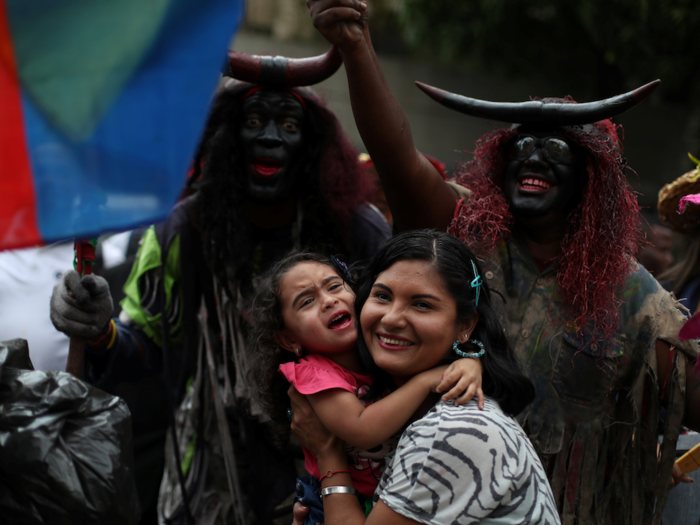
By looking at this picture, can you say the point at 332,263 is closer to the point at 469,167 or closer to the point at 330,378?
the point at 330,378

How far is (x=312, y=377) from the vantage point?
1.92 meters

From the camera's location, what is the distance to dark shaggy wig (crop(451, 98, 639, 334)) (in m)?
2.37

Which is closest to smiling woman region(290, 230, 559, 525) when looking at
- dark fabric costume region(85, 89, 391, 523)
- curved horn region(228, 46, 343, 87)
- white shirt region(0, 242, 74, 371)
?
dark fabric costume region(85, 89, 391, 523)

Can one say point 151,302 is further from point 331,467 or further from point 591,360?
point 591,360

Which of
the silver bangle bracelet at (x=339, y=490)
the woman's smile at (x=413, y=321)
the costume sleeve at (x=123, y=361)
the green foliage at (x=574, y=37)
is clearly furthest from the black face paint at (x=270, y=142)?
the green foliage at (x=574, y=37)

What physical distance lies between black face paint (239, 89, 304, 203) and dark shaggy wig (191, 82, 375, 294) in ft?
0.32

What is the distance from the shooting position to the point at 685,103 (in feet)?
35.8

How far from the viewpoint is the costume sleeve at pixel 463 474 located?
4.95 feet

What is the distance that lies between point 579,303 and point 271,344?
1.16m

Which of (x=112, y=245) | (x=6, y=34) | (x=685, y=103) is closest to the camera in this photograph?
(x=6, y=34)

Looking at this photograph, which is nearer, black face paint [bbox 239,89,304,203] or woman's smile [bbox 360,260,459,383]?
woman's smile [bbox 360,260,459,383]

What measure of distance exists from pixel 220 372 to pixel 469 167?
1484 mm

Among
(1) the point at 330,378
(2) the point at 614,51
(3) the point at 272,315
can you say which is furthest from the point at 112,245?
(2) the point at 614,51

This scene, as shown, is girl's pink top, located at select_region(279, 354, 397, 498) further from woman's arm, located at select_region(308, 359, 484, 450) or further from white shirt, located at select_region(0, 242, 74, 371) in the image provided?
white shirt, located at select_region(0, 242, 74, 371)
